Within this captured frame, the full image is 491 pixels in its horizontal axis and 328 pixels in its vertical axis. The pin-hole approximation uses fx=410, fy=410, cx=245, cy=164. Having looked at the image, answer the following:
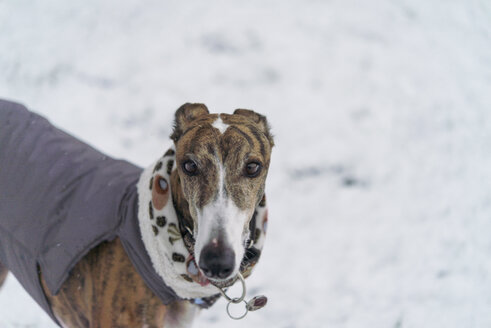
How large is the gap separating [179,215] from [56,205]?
2.09 feet

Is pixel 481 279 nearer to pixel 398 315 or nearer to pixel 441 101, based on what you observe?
pixel 398 315

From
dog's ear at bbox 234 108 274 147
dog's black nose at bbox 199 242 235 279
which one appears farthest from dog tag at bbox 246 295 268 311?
dog's ear at bbox 234 108 274 147

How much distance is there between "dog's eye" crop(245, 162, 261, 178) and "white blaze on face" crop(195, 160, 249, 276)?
0.35 ft

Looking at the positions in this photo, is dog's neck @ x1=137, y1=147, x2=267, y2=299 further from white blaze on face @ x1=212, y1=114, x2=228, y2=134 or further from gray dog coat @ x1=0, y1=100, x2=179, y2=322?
white blaze on face @ x1=212, y1=114, x2=228, y2=134

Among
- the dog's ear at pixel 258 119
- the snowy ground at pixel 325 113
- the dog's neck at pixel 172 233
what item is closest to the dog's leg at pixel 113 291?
the dog's neck at pixel 172 233

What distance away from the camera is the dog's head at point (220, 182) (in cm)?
147

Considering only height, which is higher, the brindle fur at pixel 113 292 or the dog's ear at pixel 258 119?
the dog's ear at pixel 258 119

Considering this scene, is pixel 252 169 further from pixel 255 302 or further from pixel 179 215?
pixel 255 302

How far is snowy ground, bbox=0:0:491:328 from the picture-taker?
9.50 feet

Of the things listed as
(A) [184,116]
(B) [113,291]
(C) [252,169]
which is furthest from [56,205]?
(C) [252,169]

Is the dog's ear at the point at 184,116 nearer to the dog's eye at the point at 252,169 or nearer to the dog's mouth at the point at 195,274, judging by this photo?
the dog's eye at the point at 252,169

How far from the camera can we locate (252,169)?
167cm

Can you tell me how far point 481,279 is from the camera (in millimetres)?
2967

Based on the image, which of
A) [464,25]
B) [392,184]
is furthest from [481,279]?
[464,25]
